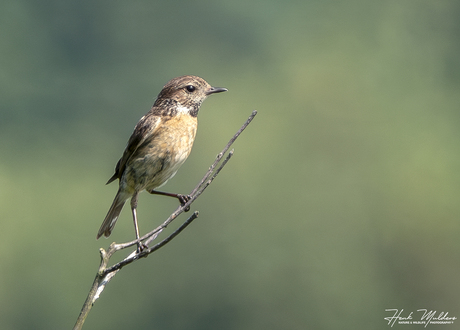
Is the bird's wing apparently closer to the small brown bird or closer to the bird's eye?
the small brown bird

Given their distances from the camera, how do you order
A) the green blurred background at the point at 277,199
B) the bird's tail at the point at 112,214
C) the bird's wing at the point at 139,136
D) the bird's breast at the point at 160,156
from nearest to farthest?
the bird's breast at the point at 160,156
the bird's wing at the point at 139,136
the bird's tail at the point at 112,214
the green blurred background at the point at 277,199

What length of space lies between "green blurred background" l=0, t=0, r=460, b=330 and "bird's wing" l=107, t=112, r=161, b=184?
2237 centimetres

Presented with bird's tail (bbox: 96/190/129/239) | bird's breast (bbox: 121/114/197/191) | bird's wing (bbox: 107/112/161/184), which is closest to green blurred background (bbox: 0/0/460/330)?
bird's tail (bbox: 96/190/129/239)

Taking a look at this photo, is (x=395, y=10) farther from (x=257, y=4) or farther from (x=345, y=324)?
(x=345, y=324)

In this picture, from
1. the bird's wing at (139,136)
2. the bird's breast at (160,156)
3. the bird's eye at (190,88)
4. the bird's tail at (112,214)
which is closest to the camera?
the bird's breast at (160,156)

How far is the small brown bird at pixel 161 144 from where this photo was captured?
4.95 m

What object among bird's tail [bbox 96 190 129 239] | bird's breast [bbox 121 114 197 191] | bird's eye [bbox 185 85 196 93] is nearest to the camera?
bird's breast [bbox 121 114 197 191]

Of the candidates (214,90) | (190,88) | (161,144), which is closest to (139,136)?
(161,144)

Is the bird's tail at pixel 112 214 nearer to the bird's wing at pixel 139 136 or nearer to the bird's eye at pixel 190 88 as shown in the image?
the bird's wing at pixel 139 136

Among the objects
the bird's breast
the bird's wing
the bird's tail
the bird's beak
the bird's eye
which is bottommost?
the bird's tail

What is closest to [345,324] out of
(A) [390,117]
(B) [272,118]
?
(B) [272,118]

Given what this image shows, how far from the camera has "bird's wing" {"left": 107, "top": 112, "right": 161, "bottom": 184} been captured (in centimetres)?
505

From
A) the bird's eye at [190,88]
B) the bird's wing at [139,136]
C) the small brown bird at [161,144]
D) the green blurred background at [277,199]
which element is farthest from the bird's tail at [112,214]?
the green blurred background at [277,199]

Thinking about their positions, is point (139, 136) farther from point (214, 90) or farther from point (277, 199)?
point (277, 199)
